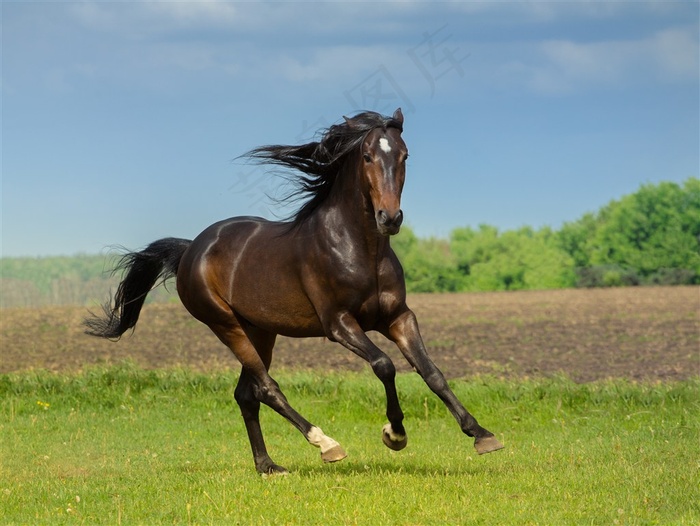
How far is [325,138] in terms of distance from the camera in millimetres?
7594

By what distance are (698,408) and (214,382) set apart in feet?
21.6

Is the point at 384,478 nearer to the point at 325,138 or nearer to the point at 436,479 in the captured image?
the point at 436,479

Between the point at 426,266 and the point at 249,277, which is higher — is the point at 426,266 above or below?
above

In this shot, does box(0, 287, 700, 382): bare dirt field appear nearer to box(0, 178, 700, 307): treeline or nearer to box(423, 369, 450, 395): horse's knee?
box(423, 369, 450, 395): horse's knee

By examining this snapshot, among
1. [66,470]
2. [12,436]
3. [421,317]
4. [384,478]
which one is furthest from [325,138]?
[421,317]

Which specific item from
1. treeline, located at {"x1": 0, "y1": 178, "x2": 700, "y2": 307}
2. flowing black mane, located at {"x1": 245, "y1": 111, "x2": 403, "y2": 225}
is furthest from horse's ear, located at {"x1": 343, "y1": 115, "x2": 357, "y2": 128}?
treeline, located at {"x1": 0, "y1": 178, "x2": 700, "y2": 307}

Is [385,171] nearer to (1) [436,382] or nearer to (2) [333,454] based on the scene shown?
(1) [436,382]

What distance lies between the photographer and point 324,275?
23.8 feet

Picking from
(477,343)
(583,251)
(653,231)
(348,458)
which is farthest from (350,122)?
(583,251)

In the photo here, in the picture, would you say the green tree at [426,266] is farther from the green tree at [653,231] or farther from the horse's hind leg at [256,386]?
the horse's hind leg at [256,386]

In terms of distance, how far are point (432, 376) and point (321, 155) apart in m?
2.12

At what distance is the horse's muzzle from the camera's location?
21.2 ft

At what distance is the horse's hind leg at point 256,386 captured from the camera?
25.3 feet

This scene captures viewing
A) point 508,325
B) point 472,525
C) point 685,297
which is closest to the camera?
point 472,525
